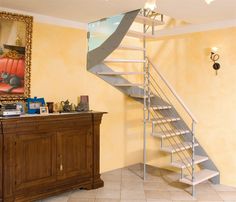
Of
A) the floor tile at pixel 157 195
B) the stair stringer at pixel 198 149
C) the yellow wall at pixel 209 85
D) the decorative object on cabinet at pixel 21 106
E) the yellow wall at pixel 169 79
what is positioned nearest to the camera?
the decorative object on cabinet at pixel 21 106

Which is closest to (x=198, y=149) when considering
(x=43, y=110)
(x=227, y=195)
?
(x=227, y=195)

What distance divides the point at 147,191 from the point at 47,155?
1446 mm

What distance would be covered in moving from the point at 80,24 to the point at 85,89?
97 cm

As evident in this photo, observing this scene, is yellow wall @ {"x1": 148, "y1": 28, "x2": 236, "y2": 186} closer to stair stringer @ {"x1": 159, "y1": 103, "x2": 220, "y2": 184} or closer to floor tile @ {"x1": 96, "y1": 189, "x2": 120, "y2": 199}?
stair stringer @ {"x1": 159, "y1": 103, "x2": 220, "y2": 184}

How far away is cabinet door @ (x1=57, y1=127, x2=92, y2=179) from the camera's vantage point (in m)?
3.59

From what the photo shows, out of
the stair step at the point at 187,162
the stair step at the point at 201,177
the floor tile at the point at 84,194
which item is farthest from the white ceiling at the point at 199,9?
the floor tile at the point at 84,194

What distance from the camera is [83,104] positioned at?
4.04 metres

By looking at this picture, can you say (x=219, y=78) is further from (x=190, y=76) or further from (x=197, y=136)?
(x=197, y=136)

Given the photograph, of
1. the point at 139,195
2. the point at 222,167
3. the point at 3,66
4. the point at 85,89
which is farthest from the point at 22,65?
the point at 222,167

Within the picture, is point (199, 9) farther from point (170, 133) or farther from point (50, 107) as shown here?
point (50, 107)

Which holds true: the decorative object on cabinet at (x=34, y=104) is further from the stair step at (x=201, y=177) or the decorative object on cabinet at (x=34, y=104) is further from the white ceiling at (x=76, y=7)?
the stair step at (x=201, y=177)

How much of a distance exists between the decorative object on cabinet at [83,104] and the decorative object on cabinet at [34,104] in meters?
0.53

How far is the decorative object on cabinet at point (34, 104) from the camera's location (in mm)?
3554

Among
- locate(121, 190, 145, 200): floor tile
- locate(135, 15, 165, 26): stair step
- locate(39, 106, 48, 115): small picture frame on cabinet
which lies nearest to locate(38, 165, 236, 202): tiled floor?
locate(121, 190, 145, 200): floor tile
